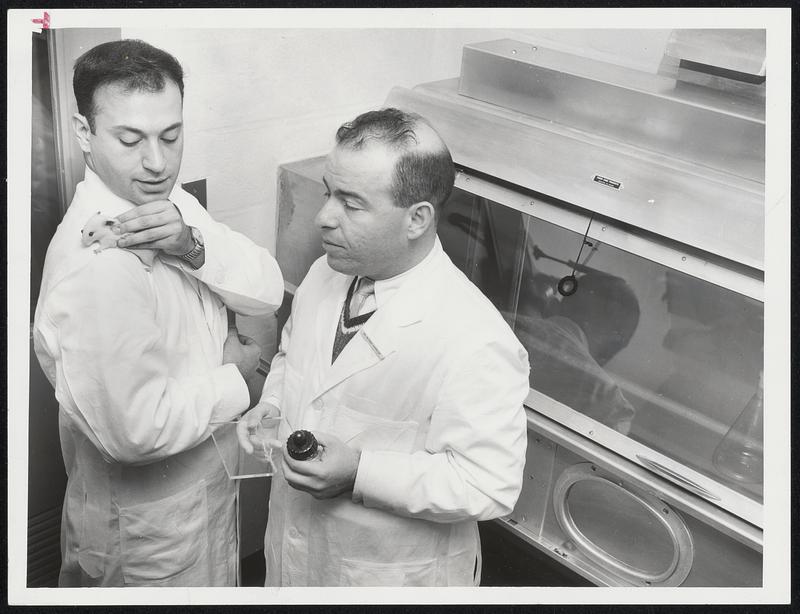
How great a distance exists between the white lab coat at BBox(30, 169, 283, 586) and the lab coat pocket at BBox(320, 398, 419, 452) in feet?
0.61

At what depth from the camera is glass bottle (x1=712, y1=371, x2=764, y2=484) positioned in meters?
1.43

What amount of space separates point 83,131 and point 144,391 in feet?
1.35

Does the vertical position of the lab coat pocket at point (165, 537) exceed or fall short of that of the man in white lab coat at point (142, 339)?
it falls short

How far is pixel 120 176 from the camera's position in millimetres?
1255

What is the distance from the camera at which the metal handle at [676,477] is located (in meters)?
1.43

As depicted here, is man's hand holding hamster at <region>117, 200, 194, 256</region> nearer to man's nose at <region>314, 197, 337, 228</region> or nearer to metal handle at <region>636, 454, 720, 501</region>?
man's nose at <region>314, 197, 337, 228</region>

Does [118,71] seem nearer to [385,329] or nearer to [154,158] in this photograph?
[154,158]

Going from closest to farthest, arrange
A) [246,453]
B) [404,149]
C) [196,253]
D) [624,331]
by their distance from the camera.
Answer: [404,149]
[196,253]
[246,453]
[624,331]

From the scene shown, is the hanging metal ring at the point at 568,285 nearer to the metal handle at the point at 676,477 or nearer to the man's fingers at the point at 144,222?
the metal handle at the point at 676,477

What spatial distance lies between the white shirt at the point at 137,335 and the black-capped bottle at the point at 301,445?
0.18 metres

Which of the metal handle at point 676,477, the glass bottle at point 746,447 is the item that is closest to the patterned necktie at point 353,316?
the metal handle at point 676,477

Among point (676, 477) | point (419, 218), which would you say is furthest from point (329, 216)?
point (676, 477)

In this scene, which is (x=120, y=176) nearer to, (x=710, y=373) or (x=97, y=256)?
(x=97, y=256)

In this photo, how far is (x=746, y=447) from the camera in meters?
1.45
